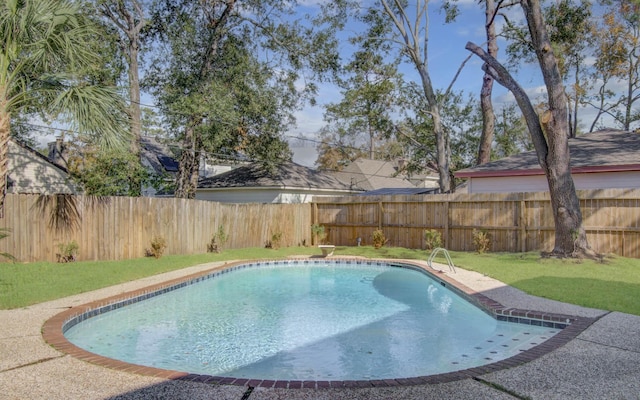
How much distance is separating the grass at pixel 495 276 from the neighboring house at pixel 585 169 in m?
3.86

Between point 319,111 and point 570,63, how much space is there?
16235mm

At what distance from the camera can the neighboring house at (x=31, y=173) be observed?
67.3ft

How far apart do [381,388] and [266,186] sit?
59.4 feet

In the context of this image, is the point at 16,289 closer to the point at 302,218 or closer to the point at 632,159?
the point at 302,218

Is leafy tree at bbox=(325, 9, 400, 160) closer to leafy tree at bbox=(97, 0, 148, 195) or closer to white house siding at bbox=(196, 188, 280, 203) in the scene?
white house siding at bbox=(196, 188, 280, 203)

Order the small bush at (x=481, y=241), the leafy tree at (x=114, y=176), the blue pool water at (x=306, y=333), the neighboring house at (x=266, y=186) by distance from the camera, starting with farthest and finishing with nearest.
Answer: the neighboring house at (x=266, y=186) → the leafy tree at (x=114, y=176) → the small bush at (x=481, y=241) → the blue pool water at (x=306, y=333)

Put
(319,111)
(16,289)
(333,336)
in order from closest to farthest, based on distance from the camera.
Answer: (333,336), (16,289), (319,111)

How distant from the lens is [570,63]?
27.1 meters

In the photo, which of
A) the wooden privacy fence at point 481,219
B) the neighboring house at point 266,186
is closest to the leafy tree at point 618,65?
the wooden privacy fence at point 481,219

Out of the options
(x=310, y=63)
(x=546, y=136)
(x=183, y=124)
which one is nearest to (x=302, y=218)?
(x=183, y=124)

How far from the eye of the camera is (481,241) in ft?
46.4

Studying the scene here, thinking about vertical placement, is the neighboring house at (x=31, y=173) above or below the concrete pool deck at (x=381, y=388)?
above

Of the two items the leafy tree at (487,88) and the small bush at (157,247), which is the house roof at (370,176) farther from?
the small bush at (157,247)

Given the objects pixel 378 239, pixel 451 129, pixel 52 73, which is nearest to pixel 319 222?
pixel 378 239
